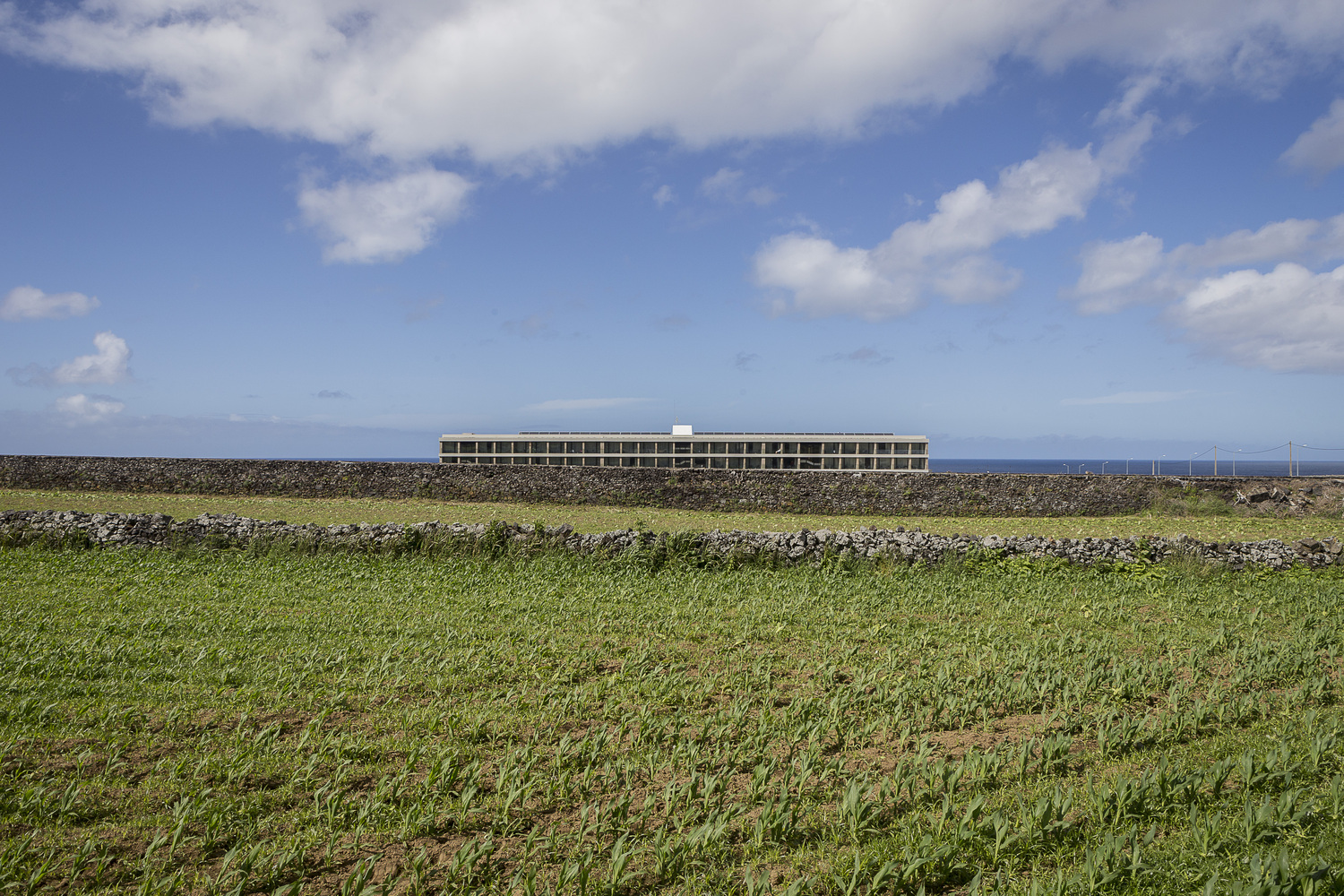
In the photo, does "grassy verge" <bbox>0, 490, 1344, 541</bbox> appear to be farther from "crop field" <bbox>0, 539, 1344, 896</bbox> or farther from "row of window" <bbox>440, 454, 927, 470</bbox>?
"row of window" <bbox>440, 454, 927, 470</bbox>

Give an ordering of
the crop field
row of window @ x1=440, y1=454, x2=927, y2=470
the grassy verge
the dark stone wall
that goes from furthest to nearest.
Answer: row of window @ x1=440, y1=454, x2=927, y2=470
the dark stone wall
the grassy verge
the crop field

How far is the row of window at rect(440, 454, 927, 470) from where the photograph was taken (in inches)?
2368

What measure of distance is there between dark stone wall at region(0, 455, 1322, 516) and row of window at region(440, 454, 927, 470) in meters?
27.3

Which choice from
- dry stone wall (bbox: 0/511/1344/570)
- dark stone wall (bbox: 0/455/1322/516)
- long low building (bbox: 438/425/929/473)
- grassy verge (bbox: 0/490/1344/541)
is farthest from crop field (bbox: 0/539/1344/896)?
long low building (bbox: 438/425/929/473)

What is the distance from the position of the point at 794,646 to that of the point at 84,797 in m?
6.29

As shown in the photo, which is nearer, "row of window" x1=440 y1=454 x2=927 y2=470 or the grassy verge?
the grassy verge

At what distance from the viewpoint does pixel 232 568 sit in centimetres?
1199

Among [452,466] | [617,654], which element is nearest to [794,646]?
[617,654]

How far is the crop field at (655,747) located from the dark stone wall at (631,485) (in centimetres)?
1901

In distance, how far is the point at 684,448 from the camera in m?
65.8

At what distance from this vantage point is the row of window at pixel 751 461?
197 ft

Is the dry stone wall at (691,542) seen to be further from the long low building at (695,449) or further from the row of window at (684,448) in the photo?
the row of window at (684,448)

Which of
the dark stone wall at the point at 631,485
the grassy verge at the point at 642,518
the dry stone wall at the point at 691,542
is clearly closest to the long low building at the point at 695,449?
the dark stone wall at the point at 631,485

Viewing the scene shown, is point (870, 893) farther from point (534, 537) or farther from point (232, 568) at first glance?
point (232, 568)
